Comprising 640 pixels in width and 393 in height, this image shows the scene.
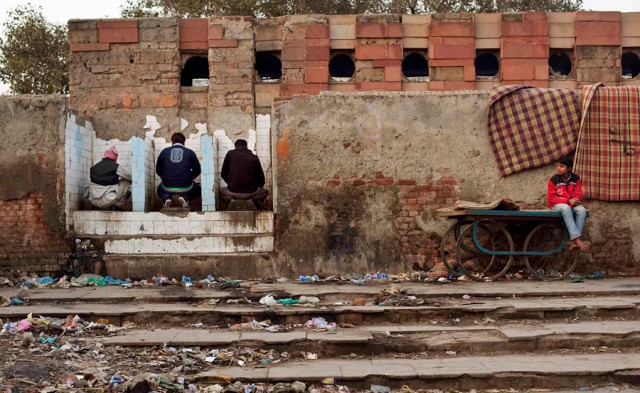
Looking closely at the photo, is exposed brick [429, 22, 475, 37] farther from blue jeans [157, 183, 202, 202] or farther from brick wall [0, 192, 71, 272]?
brick wall [0, 192, 71, 272]

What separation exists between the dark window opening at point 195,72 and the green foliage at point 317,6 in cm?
799

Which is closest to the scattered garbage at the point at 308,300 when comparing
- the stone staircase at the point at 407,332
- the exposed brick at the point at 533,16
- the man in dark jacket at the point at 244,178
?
the stone staircase at the point at 407,332

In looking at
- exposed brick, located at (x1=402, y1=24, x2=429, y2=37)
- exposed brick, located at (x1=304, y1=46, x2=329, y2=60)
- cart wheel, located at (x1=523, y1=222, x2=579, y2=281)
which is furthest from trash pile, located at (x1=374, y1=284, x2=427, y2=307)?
exposed brick, located at (x1=402, y1=24, x2=429, y2=37)

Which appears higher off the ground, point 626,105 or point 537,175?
point 626,105

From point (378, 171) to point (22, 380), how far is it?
6.04m

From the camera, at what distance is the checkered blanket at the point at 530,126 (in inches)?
411

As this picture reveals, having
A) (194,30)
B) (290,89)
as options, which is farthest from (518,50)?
(194,30)

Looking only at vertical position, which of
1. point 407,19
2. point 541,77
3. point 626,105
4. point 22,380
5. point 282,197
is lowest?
point 22,380

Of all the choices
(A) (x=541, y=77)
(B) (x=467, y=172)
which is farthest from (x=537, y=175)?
(A) (x=541, y=77)

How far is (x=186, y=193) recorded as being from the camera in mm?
11711

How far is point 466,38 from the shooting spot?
51.2 feet

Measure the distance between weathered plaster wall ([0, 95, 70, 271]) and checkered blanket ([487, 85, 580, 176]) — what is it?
5.94 meters

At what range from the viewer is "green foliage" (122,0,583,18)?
23.6m

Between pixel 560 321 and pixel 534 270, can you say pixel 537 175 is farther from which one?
pixel 560 321
